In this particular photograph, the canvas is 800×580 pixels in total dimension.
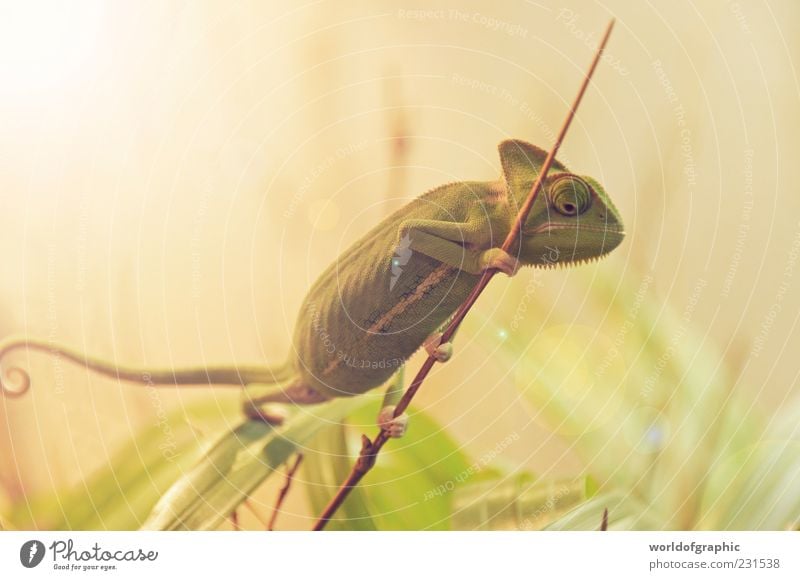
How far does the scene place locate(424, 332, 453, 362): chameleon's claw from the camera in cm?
86

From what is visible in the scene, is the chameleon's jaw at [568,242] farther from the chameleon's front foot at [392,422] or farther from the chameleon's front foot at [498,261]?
the chameleon's front foot at [392,422]

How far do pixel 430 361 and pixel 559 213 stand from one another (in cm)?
24

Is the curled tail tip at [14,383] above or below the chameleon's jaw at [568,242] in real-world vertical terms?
below

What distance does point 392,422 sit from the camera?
2.87ft

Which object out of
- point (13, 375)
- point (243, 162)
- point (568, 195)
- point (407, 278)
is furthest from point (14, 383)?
point (568, 195)

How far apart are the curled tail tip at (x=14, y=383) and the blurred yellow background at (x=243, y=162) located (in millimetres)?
11

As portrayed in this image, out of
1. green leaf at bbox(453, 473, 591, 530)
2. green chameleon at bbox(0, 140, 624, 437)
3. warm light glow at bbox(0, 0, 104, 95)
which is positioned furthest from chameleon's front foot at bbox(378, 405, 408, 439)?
warm light glow at bbox(0, 0, 104, 95)

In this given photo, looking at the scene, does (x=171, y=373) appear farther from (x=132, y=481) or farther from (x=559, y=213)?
(x=559, y=213)

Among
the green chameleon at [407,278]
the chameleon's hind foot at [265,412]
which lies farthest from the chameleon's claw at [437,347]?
the chameleon's hind foot at [265,412]

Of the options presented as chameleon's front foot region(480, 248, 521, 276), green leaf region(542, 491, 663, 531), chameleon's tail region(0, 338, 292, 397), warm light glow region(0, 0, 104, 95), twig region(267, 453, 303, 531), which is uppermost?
warm light glow region(0, 0, 104, 95)

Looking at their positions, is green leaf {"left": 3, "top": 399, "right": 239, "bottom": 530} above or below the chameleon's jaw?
below

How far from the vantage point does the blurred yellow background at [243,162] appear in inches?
34.8

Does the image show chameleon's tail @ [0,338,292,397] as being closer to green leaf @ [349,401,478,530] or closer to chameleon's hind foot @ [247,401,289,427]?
chameleon's hind foot @ [247,401,289,427]

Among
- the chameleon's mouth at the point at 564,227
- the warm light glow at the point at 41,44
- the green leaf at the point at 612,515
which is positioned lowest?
the green leaf at the point at 612,515
